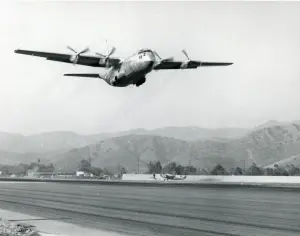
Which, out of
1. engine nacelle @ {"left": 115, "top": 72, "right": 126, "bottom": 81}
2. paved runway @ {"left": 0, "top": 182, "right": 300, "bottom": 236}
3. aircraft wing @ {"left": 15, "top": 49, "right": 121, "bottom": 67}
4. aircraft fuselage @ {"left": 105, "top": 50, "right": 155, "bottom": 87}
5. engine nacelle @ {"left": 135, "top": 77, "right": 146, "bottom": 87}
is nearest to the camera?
paved runway @ {"left": 0, "top": 182, "right": 300, "bottom": 236}

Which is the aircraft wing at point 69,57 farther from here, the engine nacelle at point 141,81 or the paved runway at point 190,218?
the paved runway at point 190,218

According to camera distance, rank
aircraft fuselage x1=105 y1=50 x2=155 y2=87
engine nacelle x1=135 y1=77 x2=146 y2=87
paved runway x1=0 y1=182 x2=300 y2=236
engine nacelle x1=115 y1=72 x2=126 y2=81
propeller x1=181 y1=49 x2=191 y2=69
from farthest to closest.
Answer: propeller x1=181 y1=49 x2=191 y2=69 < engine nacelle x1=135 y1=77 x2=146 y2=87 < engine nacelle x1=115 y1=72 x2=126 y2=81 < aircraft fuselage x1=105 y1=50 x2=155 y2=87 < paved runway x1=0 y1=182 x2=300 y2=236

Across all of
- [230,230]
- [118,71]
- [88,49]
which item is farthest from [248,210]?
[88,49]

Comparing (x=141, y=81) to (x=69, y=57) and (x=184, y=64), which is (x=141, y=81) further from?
(x=69, y=57)

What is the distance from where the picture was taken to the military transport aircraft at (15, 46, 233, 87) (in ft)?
121

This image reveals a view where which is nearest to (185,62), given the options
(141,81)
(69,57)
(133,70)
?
(141,81)

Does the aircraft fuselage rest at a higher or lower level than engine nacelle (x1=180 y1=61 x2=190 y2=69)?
lower

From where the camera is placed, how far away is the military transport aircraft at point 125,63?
121 ft

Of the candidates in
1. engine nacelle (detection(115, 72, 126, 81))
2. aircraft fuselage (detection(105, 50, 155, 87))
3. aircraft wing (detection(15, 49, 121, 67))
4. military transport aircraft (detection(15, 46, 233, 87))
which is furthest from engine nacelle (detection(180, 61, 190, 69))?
engine nacelle (detection(115, 72, 126, 81))

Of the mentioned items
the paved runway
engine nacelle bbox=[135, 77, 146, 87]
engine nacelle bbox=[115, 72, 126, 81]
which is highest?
engine nacelle bbox=[115, 72, 126, 81]

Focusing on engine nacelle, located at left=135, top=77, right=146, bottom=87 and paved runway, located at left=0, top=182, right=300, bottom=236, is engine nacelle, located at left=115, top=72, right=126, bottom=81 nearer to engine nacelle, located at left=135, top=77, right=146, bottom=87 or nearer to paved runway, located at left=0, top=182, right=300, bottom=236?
engine nacelle, located at left=135, top=77, right=146, bottom=87

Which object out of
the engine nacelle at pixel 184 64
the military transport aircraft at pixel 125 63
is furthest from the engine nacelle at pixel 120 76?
the engine nacelle at pixel 184 64

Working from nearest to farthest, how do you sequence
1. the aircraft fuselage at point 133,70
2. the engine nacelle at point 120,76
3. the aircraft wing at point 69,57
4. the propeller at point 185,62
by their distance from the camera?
the aircraft fuselage at point 133,70, the aircraft wing at point 69,57, the engine nacelle at point 120,76, the propeller at point 185,62

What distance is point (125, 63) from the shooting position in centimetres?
3916
